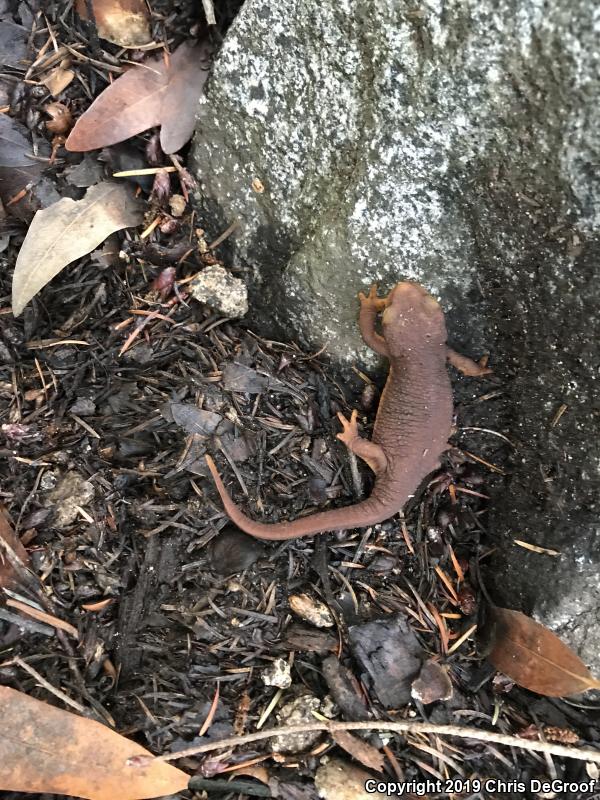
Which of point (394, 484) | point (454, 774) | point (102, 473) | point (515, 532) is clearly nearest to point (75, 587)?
point (102, 473)

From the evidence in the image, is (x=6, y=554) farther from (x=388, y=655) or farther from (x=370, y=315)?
(x=370, y=315)

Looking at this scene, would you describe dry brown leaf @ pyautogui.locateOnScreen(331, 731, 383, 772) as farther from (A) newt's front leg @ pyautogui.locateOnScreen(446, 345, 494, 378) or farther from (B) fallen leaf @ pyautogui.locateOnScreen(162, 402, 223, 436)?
(A) newt's front leg @ pyautogui.locateOnScreen(446, 345, 494, 378)

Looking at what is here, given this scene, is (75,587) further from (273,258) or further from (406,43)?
(406,43)

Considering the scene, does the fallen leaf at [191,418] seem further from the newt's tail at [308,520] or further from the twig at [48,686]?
the twig at [48,686]

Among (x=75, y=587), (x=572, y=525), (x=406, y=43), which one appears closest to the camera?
(x=406, y=43)

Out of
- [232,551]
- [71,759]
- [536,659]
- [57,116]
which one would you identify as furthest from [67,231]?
[536,659]

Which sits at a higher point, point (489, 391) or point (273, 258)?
point (273, 258)
